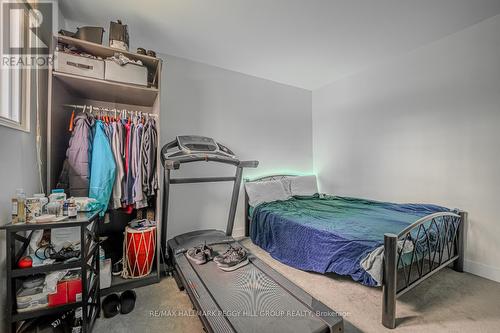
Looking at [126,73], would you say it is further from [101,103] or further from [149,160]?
[149,160]

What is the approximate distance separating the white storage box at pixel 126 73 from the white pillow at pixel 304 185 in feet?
8.96

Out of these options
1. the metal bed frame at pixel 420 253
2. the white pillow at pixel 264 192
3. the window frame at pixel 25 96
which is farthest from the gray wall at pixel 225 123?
the metal bed frame at pixel 420 253

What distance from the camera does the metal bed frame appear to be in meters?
1.61

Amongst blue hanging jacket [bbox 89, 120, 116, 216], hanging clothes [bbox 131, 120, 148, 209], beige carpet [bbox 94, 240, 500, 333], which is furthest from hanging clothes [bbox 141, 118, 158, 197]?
beige carpet [bbox 94, 240, 500, 333]

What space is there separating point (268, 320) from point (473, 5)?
131 inches

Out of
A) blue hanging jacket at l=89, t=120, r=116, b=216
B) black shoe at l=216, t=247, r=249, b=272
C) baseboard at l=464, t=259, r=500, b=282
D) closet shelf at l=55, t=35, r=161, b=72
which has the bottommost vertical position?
baseboard at l=464, t=259, r=500, b=282

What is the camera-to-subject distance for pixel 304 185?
155 inches

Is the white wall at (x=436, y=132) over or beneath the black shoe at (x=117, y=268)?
over

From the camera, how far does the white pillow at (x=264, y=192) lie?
3366 mm

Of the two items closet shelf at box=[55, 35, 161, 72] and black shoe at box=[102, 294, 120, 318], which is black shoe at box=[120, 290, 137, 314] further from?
closet shelf at box=[55, 35, 161, 72]

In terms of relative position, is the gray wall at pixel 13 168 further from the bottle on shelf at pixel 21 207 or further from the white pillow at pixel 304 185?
the white pillow at pixel 304 185
